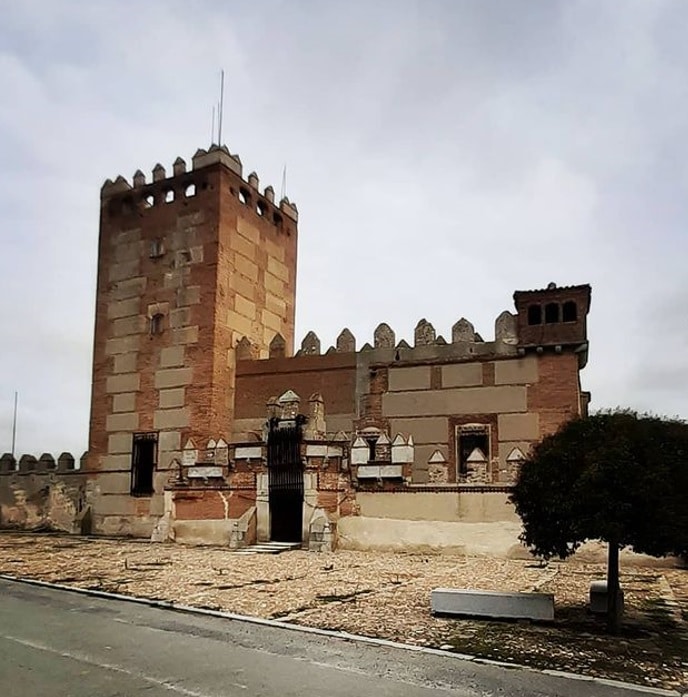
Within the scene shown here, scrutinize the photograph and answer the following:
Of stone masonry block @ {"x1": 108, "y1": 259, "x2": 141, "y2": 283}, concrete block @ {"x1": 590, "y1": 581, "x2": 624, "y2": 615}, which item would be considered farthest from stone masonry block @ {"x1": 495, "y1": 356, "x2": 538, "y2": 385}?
stone masonry block @ {"x1": 108, "y1": 259, "x2": 141, "y2": 283}

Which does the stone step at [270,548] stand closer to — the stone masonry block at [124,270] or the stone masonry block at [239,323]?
the stone masonry block at [239,323]

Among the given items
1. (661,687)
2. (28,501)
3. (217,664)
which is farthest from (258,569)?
(28,501)

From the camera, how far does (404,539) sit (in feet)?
64.4

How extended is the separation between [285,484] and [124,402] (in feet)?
32.7

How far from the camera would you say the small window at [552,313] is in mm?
23094

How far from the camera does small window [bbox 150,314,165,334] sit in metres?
28.2

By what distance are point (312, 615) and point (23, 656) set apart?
3.61m

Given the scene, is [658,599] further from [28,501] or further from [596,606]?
[28,501]

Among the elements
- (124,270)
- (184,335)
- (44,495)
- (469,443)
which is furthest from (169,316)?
(469,443)

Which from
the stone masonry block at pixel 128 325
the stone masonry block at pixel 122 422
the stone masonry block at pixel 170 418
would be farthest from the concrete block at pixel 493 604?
the stone masonry block at pixel 128 325

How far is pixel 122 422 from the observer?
28.5 m

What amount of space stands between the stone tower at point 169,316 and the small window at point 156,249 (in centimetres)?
4

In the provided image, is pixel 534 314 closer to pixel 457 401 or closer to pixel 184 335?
pixel 457 401

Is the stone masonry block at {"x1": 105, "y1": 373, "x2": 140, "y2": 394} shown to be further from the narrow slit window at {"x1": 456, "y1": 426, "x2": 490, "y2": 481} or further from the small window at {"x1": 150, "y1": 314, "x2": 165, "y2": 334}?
the narrow slit window at {"x1": 456, "y1": 426, "x2": 490, "y2": 481}
